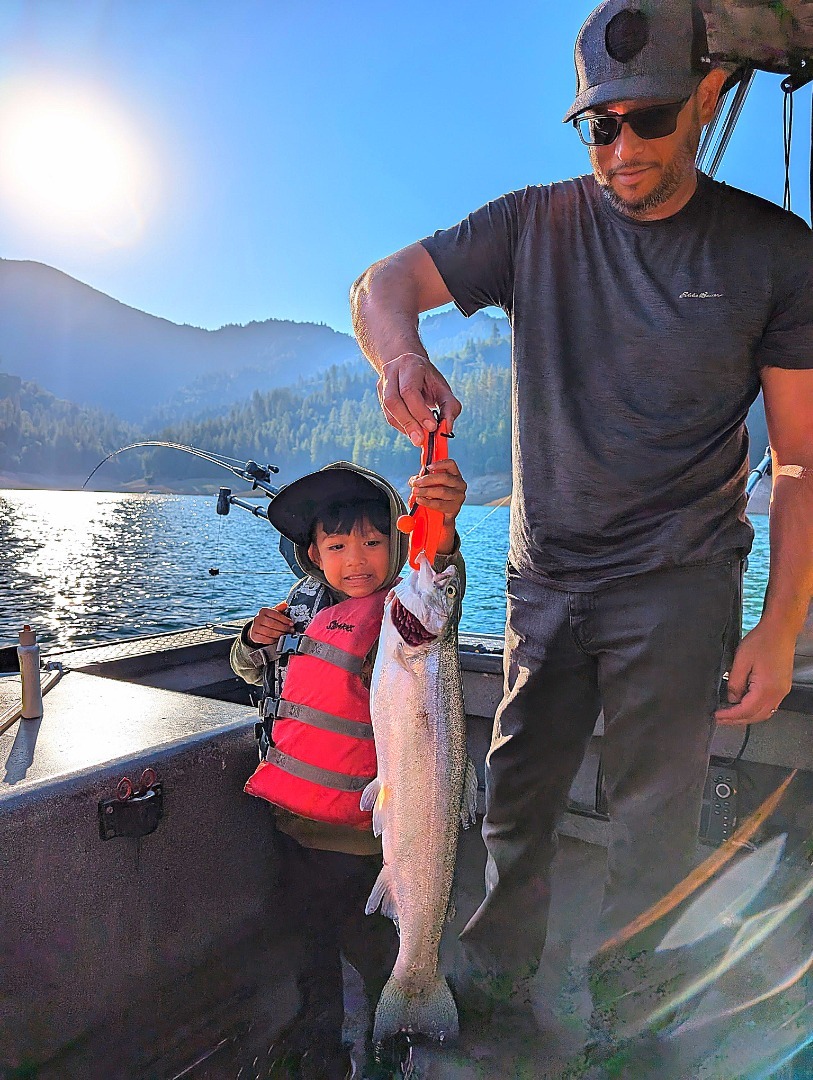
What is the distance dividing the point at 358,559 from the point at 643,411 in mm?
1272

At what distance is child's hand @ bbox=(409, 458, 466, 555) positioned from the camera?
189 centimetres

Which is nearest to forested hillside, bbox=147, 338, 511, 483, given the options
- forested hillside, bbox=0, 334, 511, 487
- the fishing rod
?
forested hillside, bbox=0, 334, 511, 487

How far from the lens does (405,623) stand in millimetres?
2012

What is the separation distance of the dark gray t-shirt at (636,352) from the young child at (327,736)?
2.52 feet

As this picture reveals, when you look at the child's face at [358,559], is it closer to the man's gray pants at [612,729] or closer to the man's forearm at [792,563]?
the man's gray pants at [612,729]

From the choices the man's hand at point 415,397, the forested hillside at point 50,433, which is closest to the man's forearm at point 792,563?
the man's hand at point 415,397

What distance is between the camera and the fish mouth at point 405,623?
201 centimetres

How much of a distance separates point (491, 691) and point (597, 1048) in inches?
82.0

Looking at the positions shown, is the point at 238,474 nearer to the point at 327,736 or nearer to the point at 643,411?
the point at 327,736

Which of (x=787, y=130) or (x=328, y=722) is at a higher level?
(x=787, y=130)

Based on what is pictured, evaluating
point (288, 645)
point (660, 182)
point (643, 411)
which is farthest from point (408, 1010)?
point (660, 182)

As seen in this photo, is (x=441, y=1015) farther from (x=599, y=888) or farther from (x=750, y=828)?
(x=750, y=828)

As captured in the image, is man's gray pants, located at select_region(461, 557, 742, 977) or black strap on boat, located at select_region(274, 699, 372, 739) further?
black strap on boat, located at select_region(274, 699, 372, 739)

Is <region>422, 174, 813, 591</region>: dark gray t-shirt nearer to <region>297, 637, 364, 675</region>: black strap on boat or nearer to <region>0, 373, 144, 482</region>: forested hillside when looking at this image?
<region>297, 637, 364, 675</region>: black strap on boat
